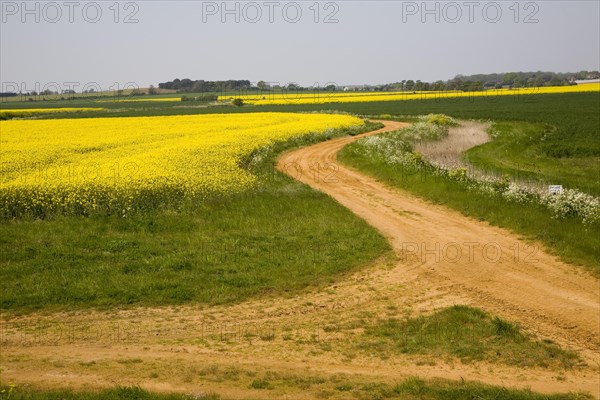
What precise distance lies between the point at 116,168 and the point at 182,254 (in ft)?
31.9

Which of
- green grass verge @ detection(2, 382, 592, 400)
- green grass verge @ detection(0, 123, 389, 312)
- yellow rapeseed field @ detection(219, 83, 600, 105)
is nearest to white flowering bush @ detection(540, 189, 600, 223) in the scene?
green grass verge @ detection(0, 123, 389, 312)

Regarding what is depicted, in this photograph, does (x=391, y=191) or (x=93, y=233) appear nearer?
(x=93, y=233)

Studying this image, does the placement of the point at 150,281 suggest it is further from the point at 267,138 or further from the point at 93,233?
the point at 267,138

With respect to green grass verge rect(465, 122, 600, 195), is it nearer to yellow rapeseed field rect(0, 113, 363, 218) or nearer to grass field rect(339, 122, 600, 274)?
grass field rect(339, 122, 600, 274)

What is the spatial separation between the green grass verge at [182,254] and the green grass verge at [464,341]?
2465 millimetres

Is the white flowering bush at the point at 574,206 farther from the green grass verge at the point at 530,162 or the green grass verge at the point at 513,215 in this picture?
the green grass verge at the point at 530,162

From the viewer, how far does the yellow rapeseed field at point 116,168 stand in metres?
15.5

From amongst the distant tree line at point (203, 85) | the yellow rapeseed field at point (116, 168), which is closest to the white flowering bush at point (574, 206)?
the yellow rapeseed field at point (116, 168)

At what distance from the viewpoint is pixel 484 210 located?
49.6 feet

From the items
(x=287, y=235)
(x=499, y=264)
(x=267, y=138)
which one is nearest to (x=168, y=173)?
(x=287, y=235)

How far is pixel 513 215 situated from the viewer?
14.2m

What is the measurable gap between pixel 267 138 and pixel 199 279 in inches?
903

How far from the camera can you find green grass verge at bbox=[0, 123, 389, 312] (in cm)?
980

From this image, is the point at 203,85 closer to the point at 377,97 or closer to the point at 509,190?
the point at 377,97
